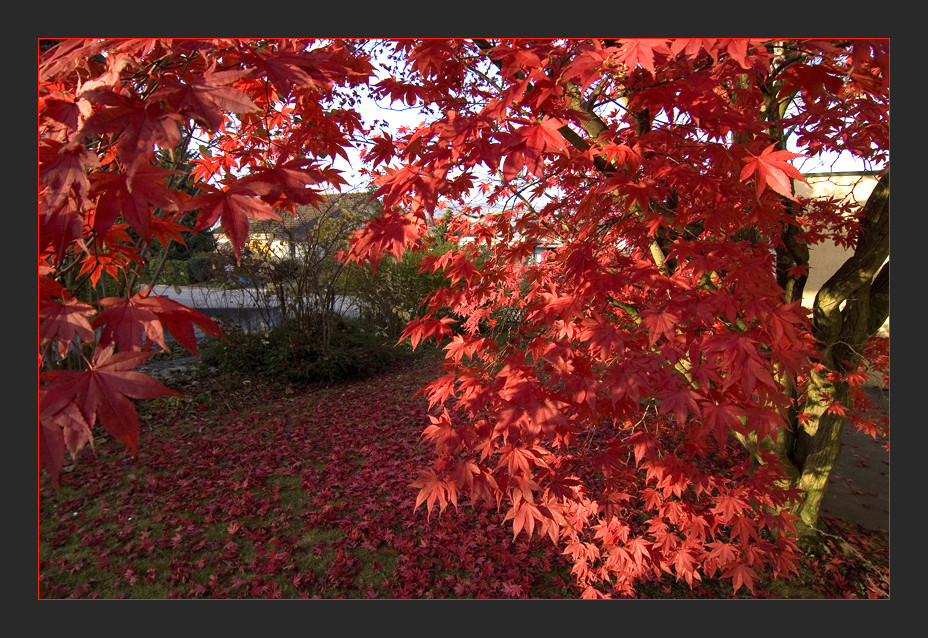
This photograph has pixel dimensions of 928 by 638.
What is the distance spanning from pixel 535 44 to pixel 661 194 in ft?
2.46

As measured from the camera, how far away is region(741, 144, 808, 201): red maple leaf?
1412mm

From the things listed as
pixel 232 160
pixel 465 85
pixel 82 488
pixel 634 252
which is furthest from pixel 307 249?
pixel 634 252

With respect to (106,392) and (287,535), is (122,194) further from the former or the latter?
(287,535)

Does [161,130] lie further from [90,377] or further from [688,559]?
[688,559]

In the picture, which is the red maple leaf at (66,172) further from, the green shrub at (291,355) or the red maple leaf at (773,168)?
the green shrub at (291,355)

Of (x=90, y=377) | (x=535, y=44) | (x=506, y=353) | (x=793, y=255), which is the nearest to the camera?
(x=90, y=377)

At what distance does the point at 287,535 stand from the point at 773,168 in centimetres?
322

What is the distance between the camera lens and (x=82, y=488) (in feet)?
11.8

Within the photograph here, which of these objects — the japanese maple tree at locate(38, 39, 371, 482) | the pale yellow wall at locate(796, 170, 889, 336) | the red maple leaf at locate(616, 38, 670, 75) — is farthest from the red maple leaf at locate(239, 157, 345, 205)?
the pale yellow wall at locate(796, 170, 889, 336)

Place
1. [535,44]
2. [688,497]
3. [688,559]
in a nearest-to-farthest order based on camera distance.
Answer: [535,44], [688,559], [688,497]

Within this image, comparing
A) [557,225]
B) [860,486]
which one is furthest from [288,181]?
[860,486]

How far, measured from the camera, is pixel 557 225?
8.61 feet

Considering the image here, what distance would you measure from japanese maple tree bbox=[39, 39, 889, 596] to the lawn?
0.54 m

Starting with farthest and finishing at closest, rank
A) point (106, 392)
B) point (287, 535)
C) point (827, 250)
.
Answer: point (827, 250)
point (287, 535)
point (106, 392)
